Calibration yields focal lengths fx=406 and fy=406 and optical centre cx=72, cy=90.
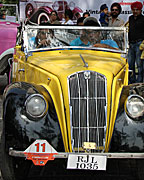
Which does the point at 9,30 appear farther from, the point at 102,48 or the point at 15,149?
the point at 15,149

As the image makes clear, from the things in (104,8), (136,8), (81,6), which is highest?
(81,6)

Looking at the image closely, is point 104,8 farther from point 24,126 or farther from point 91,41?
point 24,126

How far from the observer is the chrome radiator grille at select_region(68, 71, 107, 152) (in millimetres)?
4414

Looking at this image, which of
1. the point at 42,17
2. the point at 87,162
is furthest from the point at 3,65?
the point at 87,162

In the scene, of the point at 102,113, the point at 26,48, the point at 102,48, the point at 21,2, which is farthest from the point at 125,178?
the point at 21,2

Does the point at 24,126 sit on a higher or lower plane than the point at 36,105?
lower

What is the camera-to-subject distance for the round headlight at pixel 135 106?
4.42 m

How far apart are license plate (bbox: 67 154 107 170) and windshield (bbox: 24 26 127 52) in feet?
7.55

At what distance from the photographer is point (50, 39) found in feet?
20.2

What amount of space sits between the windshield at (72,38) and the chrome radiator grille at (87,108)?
1.48m

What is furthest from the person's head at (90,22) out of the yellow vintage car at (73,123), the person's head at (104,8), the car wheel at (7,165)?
the person's head at (104,8)

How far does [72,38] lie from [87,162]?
256 centimetres

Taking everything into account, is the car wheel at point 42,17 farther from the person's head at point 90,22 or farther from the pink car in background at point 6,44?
the person's head at point 90,22

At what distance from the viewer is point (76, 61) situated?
5332mm
